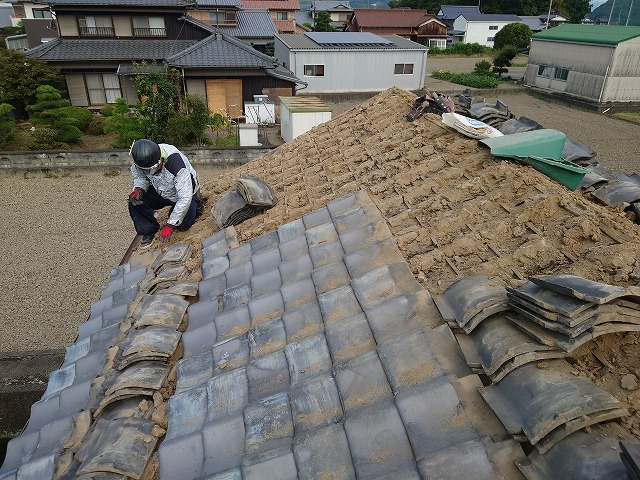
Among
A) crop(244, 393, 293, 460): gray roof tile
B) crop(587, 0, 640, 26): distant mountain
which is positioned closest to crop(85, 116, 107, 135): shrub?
crop(244, 393, 293, 460): gray roof tile

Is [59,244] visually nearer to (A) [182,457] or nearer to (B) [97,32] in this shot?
(A) [182,457]

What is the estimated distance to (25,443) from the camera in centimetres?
335

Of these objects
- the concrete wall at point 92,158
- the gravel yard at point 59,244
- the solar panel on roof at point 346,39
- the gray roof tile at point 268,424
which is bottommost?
the gravel yard at point 59,244

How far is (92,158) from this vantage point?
1762 centimetres

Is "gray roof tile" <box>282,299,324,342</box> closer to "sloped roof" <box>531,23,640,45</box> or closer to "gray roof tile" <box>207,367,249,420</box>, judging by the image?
"gray roof tile" <box>207,367,249,420</box>

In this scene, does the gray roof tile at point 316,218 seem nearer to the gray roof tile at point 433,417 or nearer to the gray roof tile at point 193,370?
the gray roof tile at point 193,370

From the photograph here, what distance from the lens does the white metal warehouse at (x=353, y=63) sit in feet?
94.8

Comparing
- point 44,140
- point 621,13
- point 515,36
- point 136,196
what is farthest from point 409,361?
point 621,13

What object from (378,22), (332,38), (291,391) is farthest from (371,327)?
(378,22)

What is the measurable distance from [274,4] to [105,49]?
3003 centimetres

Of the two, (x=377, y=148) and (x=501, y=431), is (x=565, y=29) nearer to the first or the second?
(x=377, y=148)

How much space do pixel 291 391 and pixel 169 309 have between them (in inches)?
68.4

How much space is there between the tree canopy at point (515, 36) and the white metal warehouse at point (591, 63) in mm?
9452

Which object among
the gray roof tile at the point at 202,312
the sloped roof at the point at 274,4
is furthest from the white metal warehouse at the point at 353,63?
the gray roof tile at the point at 202,312
